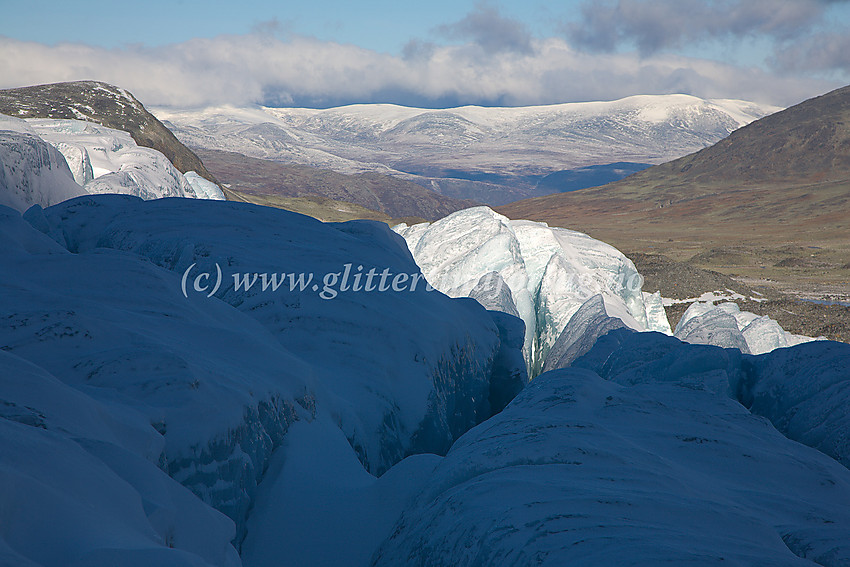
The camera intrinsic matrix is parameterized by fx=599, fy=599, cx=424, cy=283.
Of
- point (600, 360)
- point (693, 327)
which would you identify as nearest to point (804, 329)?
point (693, 327)

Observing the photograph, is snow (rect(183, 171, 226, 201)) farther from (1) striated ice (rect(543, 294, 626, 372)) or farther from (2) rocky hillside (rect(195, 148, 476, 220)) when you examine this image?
(2) rocky hillside (rect(195, 148, 476, 220))

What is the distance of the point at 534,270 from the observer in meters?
21.0

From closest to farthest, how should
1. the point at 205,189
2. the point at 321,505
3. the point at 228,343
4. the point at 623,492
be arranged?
the point at 623,492
the point at 321,505
the point at 228,343
the point at 205,189

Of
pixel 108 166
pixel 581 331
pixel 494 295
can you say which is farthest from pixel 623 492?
pixel 108 166

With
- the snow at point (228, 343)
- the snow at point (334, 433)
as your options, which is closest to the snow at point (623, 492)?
the snow at point (334, 433)

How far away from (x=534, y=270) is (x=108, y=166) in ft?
56.5

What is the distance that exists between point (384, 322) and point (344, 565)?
3.78 m

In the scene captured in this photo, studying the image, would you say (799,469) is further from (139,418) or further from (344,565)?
(139,418)

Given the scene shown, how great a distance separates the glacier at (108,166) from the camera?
63.9ft

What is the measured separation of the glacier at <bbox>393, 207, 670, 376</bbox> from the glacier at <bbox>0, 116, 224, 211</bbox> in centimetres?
1005

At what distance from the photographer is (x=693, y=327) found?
16281 mm

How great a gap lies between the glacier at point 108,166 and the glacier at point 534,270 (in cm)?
1005

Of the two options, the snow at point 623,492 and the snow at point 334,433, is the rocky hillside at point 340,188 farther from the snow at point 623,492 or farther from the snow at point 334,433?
the snow at point 623,492

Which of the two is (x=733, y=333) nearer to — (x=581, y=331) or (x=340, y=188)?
(x=581, y=331)
